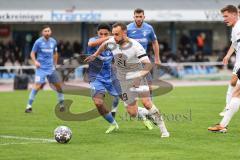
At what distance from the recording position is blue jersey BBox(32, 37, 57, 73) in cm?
1980

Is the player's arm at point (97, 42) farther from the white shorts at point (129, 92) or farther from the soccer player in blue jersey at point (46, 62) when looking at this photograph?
the soccer player in blue jersey at point (46, 62)

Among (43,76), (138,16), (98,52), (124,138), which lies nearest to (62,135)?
(124,138)

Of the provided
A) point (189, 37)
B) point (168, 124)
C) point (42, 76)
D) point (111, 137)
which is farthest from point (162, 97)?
point (189, 37)

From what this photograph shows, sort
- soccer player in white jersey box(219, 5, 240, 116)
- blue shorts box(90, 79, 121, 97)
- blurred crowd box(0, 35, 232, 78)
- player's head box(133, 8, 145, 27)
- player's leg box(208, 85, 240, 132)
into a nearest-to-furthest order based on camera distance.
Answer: soccer player in white jersey box(219, 5, 240, 116) < player's leg box(208, 85, 240, 132) < blue shorts box(90, 79, 121, 97) < player's head box(133, 8, 145, 27) < blurred crowd box(0, 35, 232, 78)

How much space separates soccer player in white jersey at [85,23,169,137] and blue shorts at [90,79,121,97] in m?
0.44

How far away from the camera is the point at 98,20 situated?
40.2 m

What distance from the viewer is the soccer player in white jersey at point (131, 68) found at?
12578 millimetres

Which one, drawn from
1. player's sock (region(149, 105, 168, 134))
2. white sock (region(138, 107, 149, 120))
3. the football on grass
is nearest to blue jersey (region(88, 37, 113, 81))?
white sock (region(138, 107, 149, 120))

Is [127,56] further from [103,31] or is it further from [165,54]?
[165,54]

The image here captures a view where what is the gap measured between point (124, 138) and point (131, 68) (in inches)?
54.0

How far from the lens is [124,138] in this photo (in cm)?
1288

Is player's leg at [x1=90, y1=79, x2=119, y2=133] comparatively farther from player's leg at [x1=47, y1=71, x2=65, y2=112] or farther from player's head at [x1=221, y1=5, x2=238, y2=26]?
player's leg at [x1=47, y1=71, x2=65, y2=112]

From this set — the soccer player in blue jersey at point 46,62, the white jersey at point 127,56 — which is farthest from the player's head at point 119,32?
the soccer player in blue jersey at point 46,62

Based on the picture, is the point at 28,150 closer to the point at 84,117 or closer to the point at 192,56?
the point at 84,117
